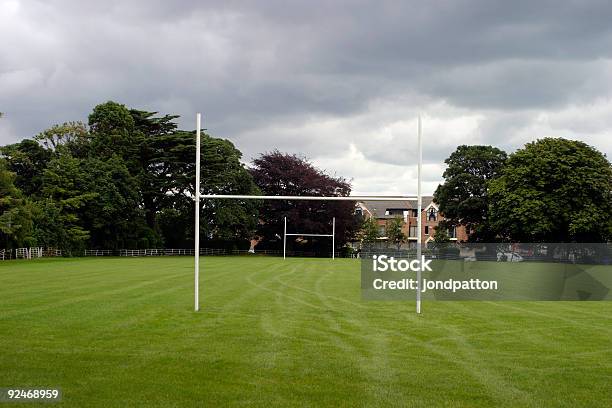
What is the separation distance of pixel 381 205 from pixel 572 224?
191ft

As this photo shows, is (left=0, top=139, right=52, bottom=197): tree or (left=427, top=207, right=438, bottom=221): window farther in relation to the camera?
(left=427, top=207, right=438, bottom=221): window

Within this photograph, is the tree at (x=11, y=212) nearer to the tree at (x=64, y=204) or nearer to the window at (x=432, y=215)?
the tree at (x=64, y=204)

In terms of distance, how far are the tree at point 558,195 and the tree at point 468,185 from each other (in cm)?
890

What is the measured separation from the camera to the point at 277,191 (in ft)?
226

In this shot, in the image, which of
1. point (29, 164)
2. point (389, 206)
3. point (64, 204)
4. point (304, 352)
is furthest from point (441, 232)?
point (304, 352)

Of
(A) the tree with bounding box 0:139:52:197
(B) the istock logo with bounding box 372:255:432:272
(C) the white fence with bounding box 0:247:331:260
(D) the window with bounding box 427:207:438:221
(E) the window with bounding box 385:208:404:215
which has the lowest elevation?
(C) the white fence with bounding box 0:247:331:260

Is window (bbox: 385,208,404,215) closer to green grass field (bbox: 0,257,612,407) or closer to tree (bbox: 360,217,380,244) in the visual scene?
tree (bbox: 360,217,380,244)

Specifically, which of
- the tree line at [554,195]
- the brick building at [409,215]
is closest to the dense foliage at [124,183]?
the tree line at [554,195]

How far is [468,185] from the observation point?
204 ft

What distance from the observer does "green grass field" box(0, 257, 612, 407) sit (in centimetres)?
680

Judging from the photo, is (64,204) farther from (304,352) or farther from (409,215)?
(409,215)

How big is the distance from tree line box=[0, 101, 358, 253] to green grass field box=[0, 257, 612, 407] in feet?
110

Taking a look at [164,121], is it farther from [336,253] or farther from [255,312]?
[255,312]

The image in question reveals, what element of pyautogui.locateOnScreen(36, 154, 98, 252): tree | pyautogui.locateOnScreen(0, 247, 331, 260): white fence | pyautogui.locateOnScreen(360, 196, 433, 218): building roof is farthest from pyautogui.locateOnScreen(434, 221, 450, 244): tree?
pyautogui.locateOnScreen(36, 154, 98, 252): tree
